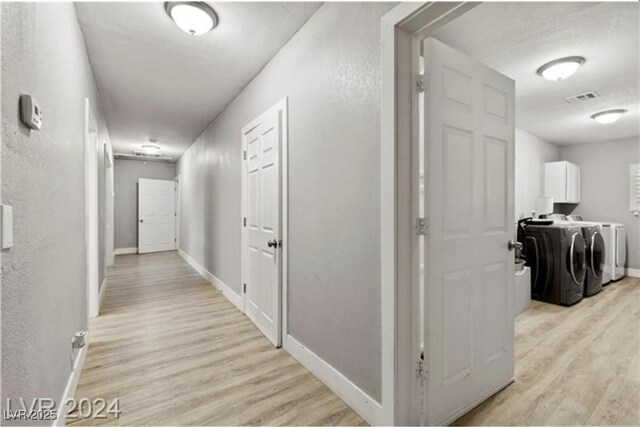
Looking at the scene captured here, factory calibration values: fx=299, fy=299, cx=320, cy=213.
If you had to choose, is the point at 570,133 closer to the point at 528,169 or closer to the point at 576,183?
the point at 528,169

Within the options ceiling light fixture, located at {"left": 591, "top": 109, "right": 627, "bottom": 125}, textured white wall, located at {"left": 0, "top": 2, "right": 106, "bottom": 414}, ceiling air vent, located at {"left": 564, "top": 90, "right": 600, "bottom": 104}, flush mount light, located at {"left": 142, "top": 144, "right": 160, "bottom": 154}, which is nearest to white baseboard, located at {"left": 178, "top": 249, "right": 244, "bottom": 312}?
Answer: textured white wall, located at {"left": 0, "top": 2, "right": 106, "bottom": 414}

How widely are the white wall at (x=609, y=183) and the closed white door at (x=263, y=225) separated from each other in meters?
6.21

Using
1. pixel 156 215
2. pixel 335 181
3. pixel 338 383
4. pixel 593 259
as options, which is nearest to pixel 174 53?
pixel 335 181

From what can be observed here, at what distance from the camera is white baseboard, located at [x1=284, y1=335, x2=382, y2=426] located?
63.9 inches

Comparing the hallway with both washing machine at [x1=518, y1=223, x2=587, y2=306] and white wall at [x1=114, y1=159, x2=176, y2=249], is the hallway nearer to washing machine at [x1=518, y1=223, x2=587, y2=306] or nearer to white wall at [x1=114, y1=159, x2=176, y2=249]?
washing machine at [x1=518, y1=223, x2=587, y2=306]

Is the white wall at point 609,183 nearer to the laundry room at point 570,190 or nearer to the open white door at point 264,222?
the laundry room at point 570,190

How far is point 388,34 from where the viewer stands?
4.83 feet

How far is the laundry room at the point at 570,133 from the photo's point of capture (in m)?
2.04

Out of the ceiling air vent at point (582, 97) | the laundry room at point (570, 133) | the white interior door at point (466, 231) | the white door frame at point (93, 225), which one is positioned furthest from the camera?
the ceiling air vent at point (582, 97)

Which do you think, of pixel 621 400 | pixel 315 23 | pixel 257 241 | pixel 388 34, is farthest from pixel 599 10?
pixel 257 241

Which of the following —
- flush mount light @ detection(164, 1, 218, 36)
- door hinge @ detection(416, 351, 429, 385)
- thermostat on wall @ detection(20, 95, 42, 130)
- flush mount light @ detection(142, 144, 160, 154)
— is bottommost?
door hinge @ detection(416, 351, 429, 385)

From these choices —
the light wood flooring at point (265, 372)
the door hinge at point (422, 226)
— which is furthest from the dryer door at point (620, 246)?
the door hinge at point (422, 226)

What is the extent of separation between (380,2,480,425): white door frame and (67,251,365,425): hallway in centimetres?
39

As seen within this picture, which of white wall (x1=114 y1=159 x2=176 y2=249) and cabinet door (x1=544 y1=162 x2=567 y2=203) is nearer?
cabinet door (x1=544 y1=162 x2=567 y2=203)
